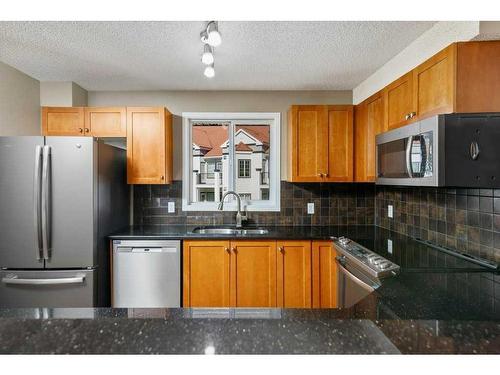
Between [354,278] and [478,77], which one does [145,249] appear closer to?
[354,278]

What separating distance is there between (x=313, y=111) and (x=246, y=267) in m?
1.60

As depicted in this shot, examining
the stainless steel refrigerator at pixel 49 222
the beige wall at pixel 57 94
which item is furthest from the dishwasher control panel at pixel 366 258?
the beige wall at pixel 57 94

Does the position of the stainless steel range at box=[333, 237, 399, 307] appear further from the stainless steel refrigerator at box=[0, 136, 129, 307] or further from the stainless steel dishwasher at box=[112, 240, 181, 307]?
the stainless steel refrigerator at box=[0, 136, 129, 307]

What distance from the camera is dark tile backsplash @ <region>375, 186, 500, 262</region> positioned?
177 centimetres

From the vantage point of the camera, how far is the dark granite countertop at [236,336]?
0.56m

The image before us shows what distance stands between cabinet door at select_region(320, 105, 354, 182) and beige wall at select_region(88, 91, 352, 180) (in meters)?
0.37

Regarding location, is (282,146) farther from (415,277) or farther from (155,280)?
(415,277)

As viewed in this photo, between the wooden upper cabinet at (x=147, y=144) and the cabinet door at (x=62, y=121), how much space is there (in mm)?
477

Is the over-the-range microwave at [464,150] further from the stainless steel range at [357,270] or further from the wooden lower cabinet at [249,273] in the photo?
the wooden lower cabinet at [249,273]

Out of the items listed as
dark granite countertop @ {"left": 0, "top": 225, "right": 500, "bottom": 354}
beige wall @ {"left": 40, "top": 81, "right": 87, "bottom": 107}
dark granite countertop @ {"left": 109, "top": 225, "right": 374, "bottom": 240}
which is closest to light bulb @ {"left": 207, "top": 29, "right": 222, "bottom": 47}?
dark granite countertop @ {"left": 0, "top": 225, "right": 500, "bottom": 354}

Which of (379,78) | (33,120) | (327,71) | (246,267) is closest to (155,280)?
(246,267)

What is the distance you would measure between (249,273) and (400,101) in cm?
179

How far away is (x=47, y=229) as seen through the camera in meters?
2.36

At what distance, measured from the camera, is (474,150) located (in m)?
1.52
